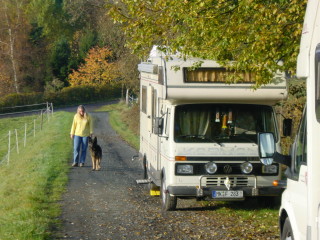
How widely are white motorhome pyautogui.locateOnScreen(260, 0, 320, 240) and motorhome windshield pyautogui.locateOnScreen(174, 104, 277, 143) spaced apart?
567cm

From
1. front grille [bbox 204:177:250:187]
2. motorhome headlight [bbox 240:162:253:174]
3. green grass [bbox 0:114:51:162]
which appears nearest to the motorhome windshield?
motorhome headlight [bbox 240:162:253:174]

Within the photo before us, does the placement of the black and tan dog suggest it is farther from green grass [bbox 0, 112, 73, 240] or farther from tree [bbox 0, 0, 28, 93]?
tree [bbox 0, 0, 28, 93]

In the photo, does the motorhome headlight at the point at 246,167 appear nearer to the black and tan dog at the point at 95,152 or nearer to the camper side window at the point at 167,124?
the camper side window at the point at 167,124

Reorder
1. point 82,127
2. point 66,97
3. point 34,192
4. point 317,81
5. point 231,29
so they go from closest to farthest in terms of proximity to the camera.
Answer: point 317,81, point 231,29, point 34,192, point 82,127, point 66,97

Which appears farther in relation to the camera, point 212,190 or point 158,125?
point 158,125

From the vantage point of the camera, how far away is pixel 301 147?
7395 mm

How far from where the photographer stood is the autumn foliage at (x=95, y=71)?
7731cm

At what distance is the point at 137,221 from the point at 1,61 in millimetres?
73186

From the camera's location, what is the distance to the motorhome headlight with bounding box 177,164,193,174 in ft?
43.1

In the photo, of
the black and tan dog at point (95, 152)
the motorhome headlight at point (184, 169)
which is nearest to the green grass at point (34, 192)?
the black and tan dog at point (95, 152)

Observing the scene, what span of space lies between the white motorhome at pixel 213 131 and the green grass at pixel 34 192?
8.17 ft

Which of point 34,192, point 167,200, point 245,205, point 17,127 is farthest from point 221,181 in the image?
point 17,127

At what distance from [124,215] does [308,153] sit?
703cm

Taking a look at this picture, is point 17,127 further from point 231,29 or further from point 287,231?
point 287,231
